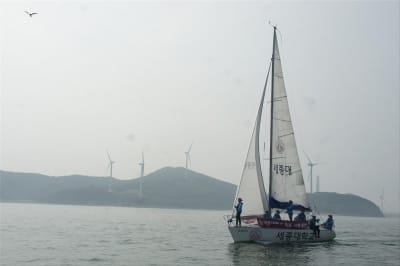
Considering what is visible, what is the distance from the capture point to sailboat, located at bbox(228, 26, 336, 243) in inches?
1602

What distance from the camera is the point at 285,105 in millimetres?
43750

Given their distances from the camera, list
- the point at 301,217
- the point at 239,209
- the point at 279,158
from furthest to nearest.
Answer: the point at 301,217 < the point at 279,158 < the point at 239,209

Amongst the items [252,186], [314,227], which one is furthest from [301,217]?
[252,186]

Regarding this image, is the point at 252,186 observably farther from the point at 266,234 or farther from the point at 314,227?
the point at 314,227

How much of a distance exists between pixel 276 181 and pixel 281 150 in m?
2.71

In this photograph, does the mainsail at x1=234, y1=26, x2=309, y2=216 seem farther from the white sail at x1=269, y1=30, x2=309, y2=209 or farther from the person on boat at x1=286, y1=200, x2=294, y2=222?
the person on boat at x1=286, y1=200, x2=294, y2=222

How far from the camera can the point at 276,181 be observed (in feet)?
142

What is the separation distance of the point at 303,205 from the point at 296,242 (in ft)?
11.5

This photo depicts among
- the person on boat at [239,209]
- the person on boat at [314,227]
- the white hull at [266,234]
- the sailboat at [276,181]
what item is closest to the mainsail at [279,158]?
the sailboat at [276,181]

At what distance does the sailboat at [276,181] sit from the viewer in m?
40.7

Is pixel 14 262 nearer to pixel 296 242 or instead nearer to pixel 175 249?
pixel 175 249

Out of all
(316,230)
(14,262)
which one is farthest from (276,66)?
(14,262)

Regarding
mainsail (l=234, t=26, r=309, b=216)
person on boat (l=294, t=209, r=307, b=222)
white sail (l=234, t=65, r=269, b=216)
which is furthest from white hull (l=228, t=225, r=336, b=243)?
mainsail (l=234, t=26, r=309, b=216)

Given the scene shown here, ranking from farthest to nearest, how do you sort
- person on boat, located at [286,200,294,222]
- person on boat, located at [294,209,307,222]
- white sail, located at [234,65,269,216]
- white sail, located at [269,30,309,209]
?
1. person on boat, located at [294,209,307,222]
2. white sail, located at [269,30,309,209]
3. person on boat, located at [286,200,294,222]
4. white sail, located at [234,65,269,216]
